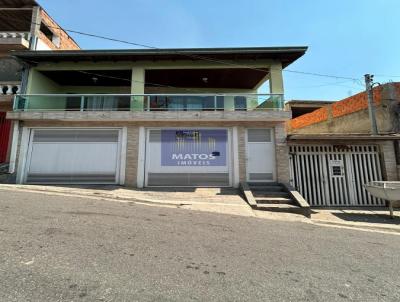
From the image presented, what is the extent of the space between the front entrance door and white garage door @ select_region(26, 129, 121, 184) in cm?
640

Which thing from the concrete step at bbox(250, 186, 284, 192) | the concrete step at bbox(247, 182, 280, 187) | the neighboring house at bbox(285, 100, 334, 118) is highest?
the neighboring house at bbox(285, 100, 334, 118)

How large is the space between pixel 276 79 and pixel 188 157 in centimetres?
615

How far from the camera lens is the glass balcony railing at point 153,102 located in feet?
36.4

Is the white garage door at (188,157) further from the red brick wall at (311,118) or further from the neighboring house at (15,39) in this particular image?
the red brick wall at (311,118)

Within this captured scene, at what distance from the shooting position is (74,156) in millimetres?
11164

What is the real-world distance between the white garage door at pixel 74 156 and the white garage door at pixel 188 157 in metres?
1.82

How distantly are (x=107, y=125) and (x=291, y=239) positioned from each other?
973 centimetres

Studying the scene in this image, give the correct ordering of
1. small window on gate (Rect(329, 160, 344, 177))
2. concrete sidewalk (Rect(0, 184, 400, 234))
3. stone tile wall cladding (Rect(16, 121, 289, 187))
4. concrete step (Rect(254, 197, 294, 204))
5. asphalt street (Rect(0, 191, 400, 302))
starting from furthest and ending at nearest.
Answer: stone tile wall cladding (Rect(16, 121, 289, 187)) → small window on gate (Rect(329, 160, 344, 177)) → concrete step (Rect(254, 197, 294, 204)) → concrete sidewalk (Rect(0, 184, 400, 234)) → asphalt street (Rect(0, 191, 400, 302))

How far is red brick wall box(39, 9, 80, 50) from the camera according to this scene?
15.2 metres

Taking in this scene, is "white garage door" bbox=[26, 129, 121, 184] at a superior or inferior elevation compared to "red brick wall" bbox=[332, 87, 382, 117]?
inferior

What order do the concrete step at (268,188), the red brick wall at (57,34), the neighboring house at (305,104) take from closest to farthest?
the concrete step at (268,188)
the red brick wall at (57,34)
the neighboring house at (305,104)

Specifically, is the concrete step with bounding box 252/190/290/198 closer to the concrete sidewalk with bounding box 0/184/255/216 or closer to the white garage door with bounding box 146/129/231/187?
the concrete sidewalk with bounding box 0/184/255/216

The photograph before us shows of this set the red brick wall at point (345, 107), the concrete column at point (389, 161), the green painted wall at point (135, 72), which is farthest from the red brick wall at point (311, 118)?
the concrete column at point (389, 161)

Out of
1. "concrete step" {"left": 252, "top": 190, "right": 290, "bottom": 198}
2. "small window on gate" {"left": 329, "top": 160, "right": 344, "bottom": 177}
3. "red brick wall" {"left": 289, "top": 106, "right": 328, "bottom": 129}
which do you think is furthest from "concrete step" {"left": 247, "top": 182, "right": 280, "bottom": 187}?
"red brick wall" {"left": 289, "top": 106, "right": 328, "bottom": 129}
